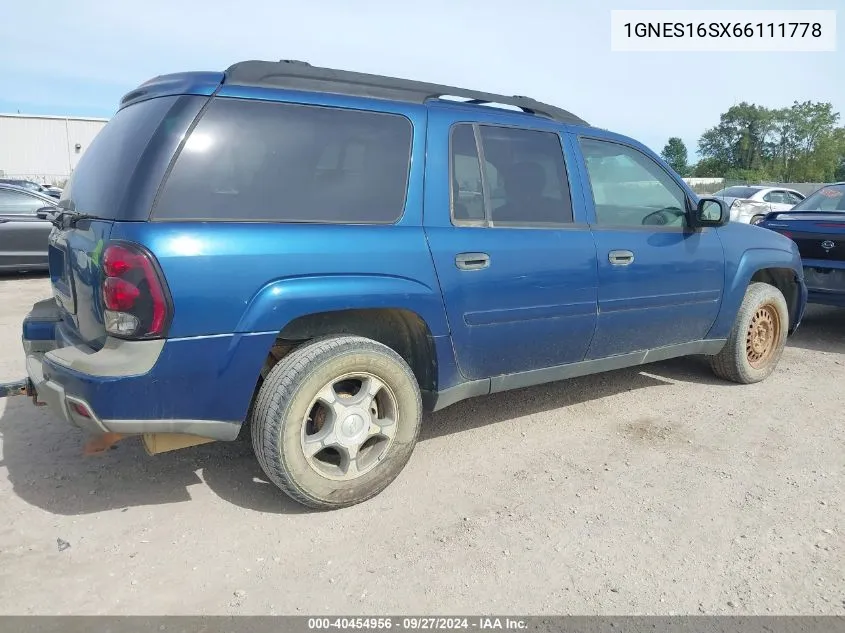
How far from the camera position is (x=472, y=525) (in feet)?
9.56

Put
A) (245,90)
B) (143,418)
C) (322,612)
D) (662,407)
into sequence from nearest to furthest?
(322,612) < (143,418) < (245,90) < (662,407)

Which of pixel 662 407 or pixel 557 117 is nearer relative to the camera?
pixel 557 117

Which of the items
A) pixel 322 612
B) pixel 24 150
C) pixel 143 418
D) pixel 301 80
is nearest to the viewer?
pixel 322 612

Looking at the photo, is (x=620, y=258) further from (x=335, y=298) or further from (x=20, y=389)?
(x=20, y=389)

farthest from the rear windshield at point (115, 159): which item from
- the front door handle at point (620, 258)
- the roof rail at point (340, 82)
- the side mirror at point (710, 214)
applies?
the side mirror at point (710, 214)

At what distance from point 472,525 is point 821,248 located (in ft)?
17.4

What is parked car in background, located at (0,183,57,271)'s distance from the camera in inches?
381

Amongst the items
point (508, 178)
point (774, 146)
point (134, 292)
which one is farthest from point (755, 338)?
point (774, 146)

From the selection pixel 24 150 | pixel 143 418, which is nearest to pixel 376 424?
pixel 143 418

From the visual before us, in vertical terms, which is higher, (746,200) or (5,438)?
(746,200)

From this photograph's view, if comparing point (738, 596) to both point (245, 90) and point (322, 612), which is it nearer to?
point (322, 612)

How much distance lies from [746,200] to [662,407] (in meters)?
16.0

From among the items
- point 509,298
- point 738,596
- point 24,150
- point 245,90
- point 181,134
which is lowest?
point 738,596

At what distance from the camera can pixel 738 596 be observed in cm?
243
